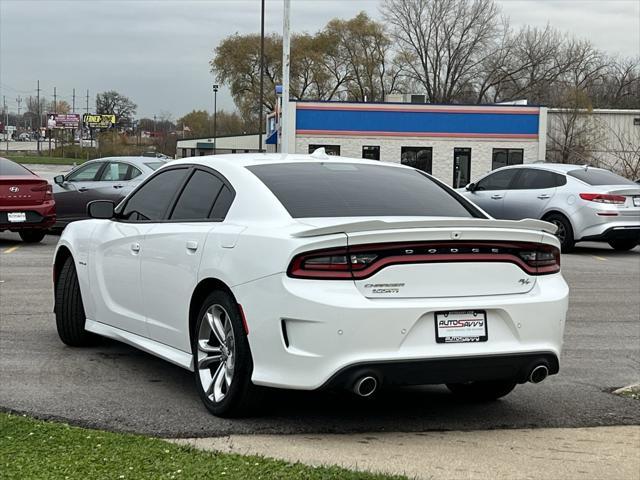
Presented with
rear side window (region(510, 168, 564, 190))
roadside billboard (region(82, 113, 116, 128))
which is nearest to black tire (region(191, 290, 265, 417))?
rear side window (region(510, 168, 564, 190))

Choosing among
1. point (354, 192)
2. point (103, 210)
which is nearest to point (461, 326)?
point (354, 192)

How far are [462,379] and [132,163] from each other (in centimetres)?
1283

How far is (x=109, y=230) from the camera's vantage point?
6.91m

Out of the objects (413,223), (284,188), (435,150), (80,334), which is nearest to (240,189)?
(284,188)

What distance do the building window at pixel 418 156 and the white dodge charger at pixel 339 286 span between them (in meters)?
39.3

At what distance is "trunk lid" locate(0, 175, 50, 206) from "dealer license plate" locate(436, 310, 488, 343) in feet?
39.0

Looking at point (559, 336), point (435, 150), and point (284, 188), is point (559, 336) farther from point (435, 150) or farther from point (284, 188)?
point (435, 150)

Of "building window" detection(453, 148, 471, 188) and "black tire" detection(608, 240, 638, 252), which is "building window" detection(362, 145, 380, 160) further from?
"black tire" detection(608, 240, 638, 252)

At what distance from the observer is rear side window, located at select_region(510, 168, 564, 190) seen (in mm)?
16859

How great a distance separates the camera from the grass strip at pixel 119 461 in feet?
13.7

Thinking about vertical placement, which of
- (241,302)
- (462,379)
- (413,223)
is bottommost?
(462,379)

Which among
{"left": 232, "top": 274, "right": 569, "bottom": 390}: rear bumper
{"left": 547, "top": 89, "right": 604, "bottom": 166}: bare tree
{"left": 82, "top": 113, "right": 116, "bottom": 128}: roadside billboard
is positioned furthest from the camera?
{"left": 82, "top": 113, "right": 116, "bottom": 128}: roadside billboard

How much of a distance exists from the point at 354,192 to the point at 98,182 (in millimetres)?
12078

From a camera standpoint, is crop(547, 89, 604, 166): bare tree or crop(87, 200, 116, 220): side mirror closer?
crop(87, 200, 116, 220): side mirror
